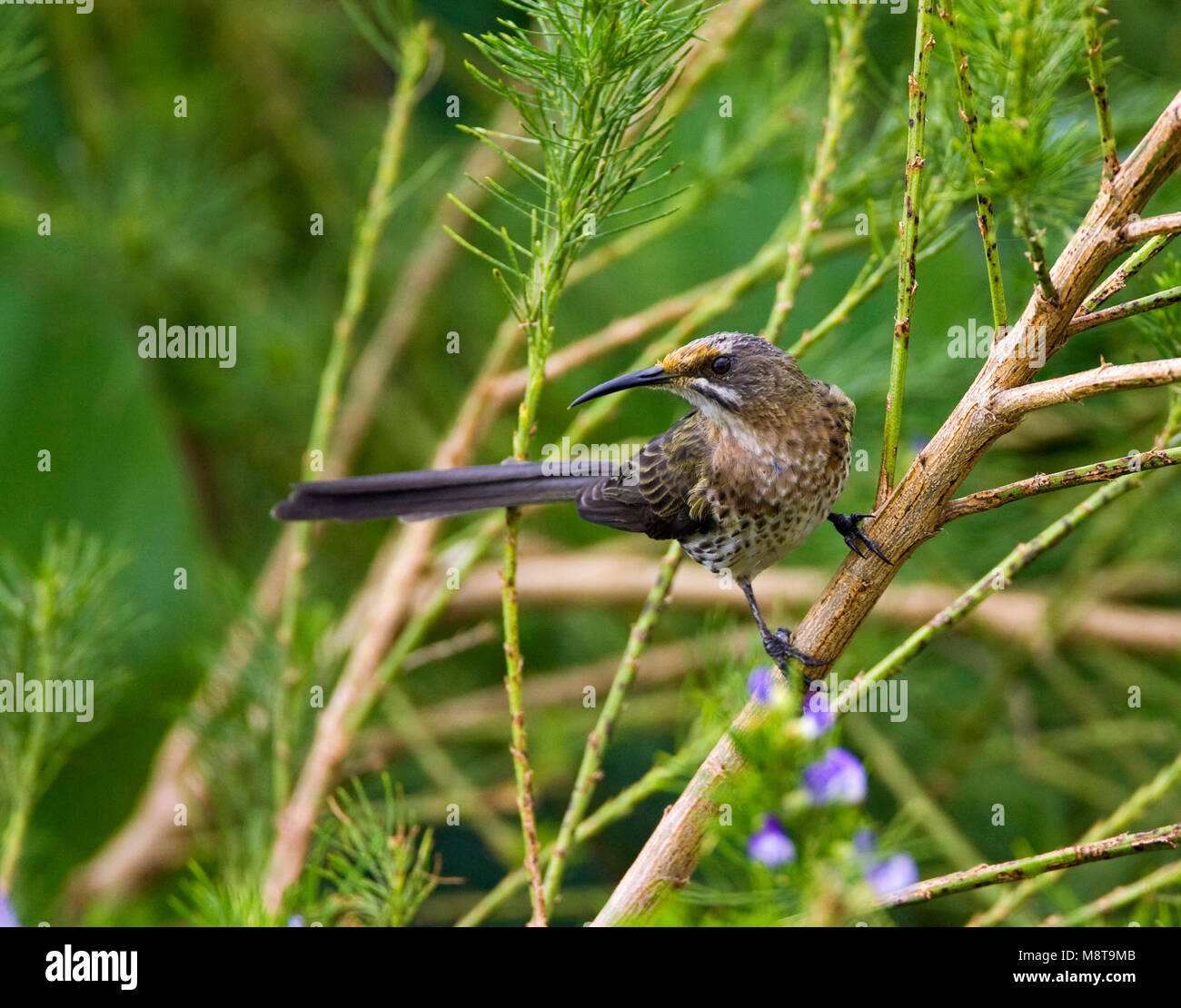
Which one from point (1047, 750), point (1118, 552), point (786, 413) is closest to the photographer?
point (786, 413)

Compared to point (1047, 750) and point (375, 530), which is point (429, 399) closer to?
point (375, 530)

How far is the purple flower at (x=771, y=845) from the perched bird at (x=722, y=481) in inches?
34.2

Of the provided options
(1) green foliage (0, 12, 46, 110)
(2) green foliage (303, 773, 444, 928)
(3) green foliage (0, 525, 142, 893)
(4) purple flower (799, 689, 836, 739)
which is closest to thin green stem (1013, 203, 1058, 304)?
(4) purple flower (799, 689, 836, 739)

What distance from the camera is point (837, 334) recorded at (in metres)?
2.54

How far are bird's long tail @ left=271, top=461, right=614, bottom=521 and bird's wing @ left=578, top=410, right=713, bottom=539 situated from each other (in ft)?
0.23

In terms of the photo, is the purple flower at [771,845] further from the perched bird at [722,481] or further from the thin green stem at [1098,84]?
the perched bird at [722,481]

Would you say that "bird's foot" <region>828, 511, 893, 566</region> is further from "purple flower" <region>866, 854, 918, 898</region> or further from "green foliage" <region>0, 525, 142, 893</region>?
"green foliage" <region>0, 525, 142, 893</region>

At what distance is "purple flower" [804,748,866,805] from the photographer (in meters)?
0.62

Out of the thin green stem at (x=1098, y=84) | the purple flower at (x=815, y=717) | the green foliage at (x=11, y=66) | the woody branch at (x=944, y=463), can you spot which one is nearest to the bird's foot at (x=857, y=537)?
the woody branch at (x=944, y=463)

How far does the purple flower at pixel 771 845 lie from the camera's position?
628 mm

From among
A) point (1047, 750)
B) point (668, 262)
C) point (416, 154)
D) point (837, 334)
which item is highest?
point (416, 154)

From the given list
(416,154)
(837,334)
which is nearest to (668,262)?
(837,334)

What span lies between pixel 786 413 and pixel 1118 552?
4.76ft

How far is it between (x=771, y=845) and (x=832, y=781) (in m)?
0.05
